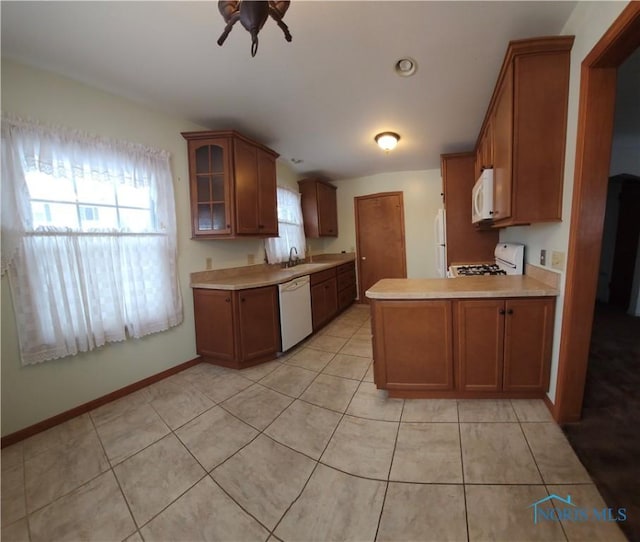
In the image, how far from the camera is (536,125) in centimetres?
154

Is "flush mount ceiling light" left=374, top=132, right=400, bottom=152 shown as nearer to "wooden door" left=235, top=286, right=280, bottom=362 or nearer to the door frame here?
the door frame

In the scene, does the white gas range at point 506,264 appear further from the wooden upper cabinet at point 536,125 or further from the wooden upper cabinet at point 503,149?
the wooden upper cabinet at point 536,125

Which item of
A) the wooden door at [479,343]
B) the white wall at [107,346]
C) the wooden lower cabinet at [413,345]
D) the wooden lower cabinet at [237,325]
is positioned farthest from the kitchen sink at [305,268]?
the wooden door at [479,343]

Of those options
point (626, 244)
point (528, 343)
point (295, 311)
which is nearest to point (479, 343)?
point (528, 343)

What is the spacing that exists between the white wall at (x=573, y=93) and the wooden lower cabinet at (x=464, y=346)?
10 centimetres

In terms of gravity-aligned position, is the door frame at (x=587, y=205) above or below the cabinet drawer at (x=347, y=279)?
above

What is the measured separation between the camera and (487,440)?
4.78ft

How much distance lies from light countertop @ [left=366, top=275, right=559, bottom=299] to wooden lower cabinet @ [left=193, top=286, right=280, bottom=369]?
1.23m

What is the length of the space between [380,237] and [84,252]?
4.01m

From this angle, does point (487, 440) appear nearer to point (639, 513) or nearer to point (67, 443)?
point (639, 513)

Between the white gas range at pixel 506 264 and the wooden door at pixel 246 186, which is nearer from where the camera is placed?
the white gas range at pixel 506 264

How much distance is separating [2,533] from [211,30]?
2680 mm

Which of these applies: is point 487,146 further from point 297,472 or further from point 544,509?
point 297,472

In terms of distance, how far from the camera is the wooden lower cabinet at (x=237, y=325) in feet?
7.99
